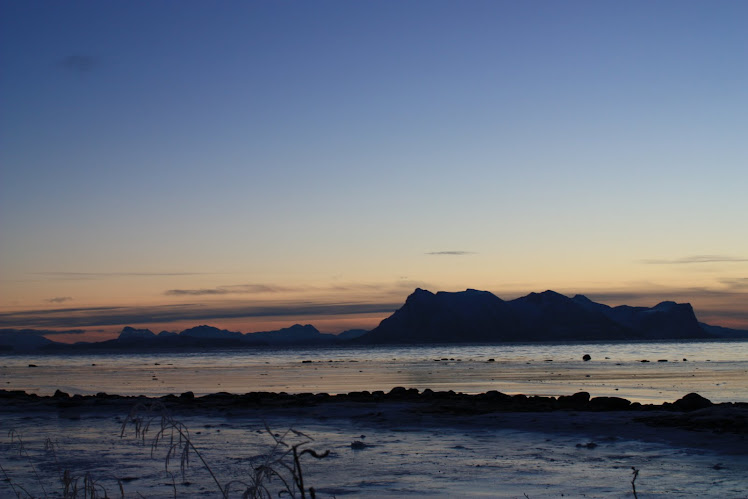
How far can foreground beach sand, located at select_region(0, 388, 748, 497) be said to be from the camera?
12.5 m

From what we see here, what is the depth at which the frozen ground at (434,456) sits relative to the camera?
12328 millimetres

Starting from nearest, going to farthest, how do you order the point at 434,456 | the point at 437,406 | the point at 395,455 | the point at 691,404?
the point at 434,456
the point at 395,455
the point at 691,404
the point at 437,406

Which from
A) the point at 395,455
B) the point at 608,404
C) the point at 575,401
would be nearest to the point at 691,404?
the point at 608,404

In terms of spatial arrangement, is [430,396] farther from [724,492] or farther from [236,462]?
[724,492]

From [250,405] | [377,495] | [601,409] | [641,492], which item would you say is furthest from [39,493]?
[601,409]

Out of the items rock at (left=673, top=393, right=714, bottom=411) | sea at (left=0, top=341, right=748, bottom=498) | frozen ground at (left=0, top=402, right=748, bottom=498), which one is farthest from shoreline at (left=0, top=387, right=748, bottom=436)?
frozen ground at (left=0, top=402, right=748, bottom=498)

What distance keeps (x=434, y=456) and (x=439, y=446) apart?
164 centimetres

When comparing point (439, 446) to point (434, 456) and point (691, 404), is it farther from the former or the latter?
point (691, 404)

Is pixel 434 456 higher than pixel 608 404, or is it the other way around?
pixel 434 456

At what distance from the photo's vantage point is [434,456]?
1582 centimetres

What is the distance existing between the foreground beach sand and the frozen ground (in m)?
0.04

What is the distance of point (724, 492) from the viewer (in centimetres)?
1170

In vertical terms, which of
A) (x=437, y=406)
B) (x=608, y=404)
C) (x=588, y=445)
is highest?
(x=588, y=445)

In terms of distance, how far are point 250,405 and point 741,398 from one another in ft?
74.7
